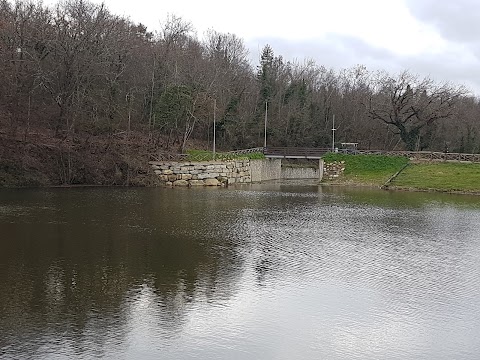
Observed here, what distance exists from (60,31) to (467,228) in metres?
39.6

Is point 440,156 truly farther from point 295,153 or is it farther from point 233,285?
point 233,285

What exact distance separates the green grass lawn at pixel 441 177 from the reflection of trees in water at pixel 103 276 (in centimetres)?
3092

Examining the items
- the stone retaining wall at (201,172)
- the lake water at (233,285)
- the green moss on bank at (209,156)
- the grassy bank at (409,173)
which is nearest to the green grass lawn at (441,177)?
the grassy bank at (409,173)

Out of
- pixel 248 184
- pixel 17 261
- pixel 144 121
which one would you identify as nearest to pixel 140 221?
pixel 17 261

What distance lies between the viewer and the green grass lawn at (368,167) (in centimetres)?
5733

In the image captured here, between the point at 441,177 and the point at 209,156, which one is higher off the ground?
the point at 209,156

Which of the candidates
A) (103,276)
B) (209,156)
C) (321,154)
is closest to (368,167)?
(321,154)

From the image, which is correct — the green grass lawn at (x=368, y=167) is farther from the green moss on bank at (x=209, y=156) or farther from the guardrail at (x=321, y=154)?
the green moss on bank at (x=209, y=156)

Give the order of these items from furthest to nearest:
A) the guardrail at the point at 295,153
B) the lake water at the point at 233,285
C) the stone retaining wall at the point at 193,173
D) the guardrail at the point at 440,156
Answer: the guardrail at the point at 295,153 → the guardrail at the point at 440,156 → the stone retaining wall at the point at 193,173 → the lake water at the point at 233,285

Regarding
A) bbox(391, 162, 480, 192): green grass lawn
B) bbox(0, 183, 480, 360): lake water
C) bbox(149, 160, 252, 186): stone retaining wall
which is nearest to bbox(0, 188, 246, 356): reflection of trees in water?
bbox(0, 183, 480, 360): lake water

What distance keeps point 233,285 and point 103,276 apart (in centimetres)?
407

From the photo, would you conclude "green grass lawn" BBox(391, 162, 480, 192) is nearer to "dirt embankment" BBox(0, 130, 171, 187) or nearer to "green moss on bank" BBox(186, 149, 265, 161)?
"green moss on bank" BBox(186, 149, 265, 161)

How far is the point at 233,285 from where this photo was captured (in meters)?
16.9

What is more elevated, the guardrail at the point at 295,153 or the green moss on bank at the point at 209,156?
the guardrail at the point at 295,153
